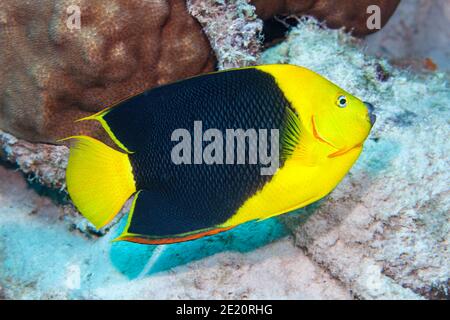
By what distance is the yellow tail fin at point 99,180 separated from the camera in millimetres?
1878

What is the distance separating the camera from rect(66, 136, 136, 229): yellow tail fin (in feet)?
6.16

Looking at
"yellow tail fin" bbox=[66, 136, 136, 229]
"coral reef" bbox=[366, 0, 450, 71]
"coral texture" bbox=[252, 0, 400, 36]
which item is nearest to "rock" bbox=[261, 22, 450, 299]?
"yellow tail fin" bbox=[66, 136, 136, 229]

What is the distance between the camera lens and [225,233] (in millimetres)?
3004

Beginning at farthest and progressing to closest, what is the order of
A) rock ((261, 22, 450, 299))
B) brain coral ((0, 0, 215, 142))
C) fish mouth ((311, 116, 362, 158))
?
1. brain coral ((0, 0, 215, 142))
2. rock ((261, 22, 450, 299))
3. fish mouth ((311, 116, 362, 158))

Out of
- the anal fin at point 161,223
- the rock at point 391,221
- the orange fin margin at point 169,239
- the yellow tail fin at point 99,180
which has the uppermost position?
the yellow tail fin at point 99,180

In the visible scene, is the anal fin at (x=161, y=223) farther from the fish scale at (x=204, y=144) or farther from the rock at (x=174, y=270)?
the rock at (x=174, y=270)

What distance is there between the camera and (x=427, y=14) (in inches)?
219

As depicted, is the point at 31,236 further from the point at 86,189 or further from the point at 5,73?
the point at 86,189

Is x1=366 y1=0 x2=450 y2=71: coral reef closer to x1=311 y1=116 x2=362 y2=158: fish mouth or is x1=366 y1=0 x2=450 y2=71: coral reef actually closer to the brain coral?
the brain coral

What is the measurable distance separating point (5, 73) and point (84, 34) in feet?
2.89

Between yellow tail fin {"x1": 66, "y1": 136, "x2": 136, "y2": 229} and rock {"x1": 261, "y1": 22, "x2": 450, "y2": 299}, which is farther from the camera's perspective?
rock {"x1": 261, "y1": 22, "x2": 450, "y2": 299}

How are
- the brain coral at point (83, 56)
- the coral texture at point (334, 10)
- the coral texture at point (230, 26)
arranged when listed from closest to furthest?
1. the brain coral at point (83, 56)
2. the coral texture at point (230, 26)
3. the coral texture at point (334, 10)

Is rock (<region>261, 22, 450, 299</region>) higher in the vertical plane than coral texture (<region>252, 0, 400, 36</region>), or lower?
lower

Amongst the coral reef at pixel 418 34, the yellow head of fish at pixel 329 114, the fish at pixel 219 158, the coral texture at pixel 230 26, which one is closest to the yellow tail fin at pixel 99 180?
the fish at pixel 219 158
